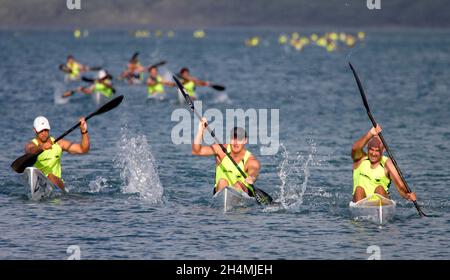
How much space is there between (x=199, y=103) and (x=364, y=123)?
11.0 metres

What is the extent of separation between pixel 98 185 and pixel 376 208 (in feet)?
26.6

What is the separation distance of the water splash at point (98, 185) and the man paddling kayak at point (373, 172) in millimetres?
7303

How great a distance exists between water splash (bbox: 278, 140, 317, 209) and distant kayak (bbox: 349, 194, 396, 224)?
2.31 meters

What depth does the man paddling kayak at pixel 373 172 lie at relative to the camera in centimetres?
2061

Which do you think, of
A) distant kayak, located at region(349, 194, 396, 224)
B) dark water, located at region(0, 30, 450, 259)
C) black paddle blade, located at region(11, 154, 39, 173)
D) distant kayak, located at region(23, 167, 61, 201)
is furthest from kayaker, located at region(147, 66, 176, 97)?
distant kayak, located at region(349, 194, 396, 224)

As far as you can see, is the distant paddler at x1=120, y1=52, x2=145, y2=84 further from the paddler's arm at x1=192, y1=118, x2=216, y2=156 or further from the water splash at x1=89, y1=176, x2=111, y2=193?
the paddler's arm at x1=192, y1=118, x2=216, y2=156

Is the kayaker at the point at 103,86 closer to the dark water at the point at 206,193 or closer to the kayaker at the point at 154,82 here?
the dark water at the point at 206,193

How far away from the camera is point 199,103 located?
49.0 meters

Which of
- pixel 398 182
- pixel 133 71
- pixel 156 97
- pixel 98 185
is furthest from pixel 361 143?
pixel 133 71

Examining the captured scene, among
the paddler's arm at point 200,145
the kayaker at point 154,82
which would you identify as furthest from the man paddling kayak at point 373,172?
the kayaker at point 154,82
